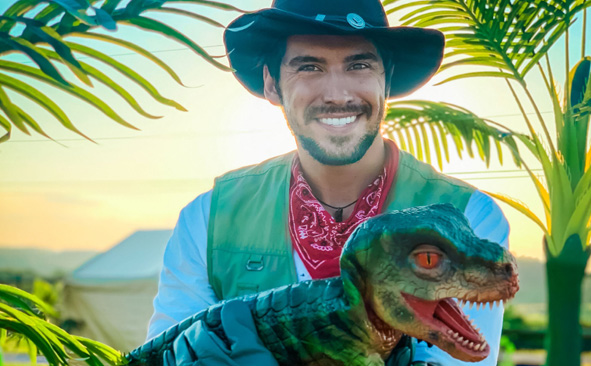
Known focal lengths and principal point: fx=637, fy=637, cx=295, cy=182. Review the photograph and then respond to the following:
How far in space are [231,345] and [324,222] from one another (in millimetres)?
369

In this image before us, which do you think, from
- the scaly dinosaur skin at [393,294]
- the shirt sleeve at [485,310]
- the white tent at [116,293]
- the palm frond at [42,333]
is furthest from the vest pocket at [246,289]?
the palm frond at [42,333]

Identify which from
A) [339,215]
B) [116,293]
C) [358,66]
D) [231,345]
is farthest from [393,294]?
[116,293]

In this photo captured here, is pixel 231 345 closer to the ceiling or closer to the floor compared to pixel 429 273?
closer to the floor

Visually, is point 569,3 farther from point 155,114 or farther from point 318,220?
point 155,114

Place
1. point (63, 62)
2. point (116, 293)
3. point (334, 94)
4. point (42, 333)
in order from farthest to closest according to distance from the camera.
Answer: point (116, 293) < point (42, 333) < point (63, 62) < point (334, 94)

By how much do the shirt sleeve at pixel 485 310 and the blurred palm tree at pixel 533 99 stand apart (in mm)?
153

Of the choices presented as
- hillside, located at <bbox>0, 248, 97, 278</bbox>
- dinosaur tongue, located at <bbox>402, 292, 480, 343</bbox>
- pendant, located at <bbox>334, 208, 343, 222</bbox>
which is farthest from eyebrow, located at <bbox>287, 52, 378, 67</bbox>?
hillside, located at <bbox>0, 248, 97, 278</bbox>

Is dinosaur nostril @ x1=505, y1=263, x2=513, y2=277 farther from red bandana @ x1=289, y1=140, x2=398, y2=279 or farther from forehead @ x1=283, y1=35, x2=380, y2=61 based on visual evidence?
forehead @ x1=283, y1=35, x2=380, y2=61

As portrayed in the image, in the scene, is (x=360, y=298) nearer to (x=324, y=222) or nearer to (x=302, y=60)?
(x=324, y=222)

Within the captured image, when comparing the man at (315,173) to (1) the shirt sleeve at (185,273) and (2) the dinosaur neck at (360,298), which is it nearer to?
(1) the shirt sleeve at (185,273)

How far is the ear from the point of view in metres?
1.51

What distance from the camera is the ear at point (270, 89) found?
151 cm

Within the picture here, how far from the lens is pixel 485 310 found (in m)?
1.27

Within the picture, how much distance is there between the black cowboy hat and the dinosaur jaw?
0.62 metres
